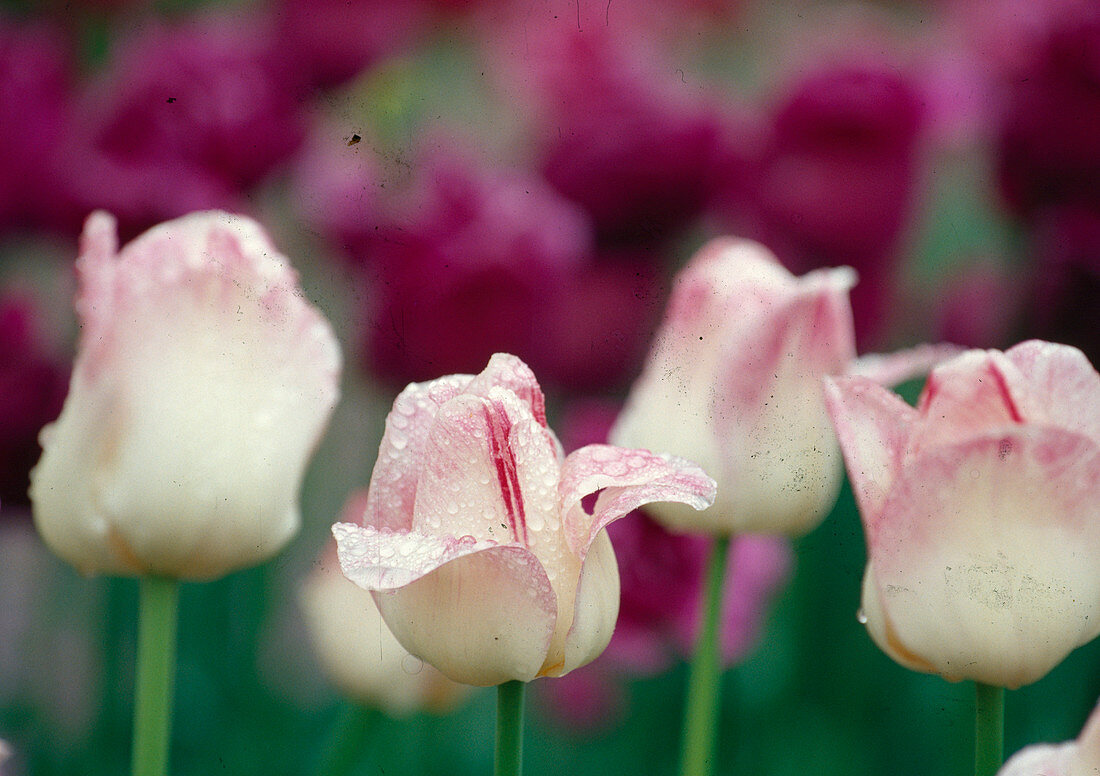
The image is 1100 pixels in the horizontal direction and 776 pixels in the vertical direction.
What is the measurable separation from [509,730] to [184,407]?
13 cm

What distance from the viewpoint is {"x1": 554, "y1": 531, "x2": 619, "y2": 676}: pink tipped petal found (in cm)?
27

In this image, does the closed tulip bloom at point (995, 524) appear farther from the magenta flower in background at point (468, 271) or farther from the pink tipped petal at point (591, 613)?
the magenta flower in background at point (468, 271)

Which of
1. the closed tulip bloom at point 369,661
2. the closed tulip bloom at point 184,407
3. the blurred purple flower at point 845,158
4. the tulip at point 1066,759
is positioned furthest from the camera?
the blurred purple flower at point 845,158

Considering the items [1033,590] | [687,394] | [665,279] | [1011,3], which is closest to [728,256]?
[687,394]

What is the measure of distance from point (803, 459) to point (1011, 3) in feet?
1.51

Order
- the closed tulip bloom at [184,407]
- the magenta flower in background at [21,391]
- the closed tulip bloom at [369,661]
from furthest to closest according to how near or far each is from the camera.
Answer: the magenta flower in background at [21,391] → the closed tulip bloom at [369,661] → the closed tulip bloom at [184,407]

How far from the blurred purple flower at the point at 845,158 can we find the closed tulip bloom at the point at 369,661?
34cm

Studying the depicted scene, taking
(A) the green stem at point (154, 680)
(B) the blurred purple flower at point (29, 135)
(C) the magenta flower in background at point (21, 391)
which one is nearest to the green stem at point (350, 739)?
(A) the green stem at point (154, 680)

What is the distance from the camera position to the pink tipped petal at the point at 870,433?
0.29 m

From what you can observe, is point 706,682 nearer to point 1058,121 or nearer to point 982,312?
point 1058,121

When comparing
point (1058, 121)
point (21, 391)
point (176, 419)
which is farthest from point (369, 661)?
point (1058, 121)

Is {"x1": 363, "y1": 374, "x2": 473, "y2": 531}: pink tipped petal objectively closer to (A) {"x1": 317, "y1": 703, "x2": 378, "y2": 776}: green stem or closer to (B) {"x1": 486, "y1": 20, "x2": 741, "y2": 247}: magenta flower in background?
(A) {"x1": 317, "y1": 703, "x2": 378, "y2": 776}: green stem

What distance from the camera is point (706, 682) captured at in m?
0.37

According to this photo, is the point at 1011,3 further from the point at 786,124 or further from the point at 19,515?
the point at 19,515
